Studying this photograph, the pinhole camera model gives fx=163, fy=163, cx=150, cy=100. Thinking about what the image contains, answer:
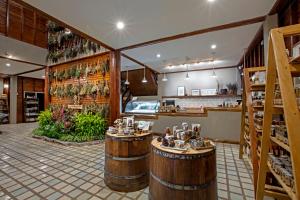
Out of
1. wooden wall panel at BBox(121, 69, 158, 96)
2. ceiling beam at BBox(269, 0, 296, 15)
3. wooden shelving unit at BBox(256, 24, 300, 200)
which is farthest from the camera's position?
wooden wall panel at BBox(121, 69, 158, 96)

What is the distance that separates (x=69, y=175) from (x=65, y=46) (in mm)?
6371

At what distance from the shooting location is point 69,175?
9.44 feet

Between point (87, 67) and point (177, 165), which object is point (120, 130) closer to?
point (177, 165)

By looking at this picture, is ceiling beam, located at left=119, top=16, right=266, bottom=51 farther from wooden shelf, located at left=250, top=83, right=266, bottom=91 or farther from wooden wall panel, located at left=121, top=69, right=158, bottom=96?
wooden wall panel, located at left=121, top=69, right=158, bottom=96

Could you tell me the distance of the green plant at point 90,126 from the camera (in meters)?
5.36

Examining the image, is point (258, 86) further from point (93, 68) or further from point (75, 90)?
point (75, 90)

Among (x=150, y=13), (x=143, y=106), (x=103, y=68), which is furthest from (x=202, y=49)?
(x=143, y=106)

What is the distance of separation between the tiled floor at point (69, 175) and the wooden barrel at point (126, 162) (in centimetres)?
11

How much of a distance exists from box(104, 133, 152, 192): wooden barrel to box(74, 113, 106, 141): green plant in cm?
317

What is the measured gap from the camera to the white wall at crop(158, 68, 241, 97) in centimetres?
816

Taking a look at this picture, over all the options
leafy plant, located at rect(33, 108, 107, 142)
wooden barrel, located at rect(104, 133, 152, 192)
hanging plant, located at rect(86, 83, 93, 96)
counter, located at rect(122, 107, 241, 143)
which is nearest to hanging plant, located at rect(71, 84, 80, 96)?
hanging plant, located at rect(86, 83, 93, 96)

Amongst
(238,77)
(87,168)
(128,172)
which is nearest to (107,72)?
(87,168)

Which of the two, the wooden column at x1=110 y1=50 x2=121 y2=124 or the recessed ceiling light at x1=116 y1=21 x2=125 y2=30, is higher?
the recessed ceiling light at x1=116 y1=21 x2=125 y2=30

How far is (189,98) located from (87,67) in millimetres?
5203
